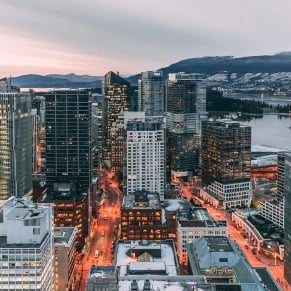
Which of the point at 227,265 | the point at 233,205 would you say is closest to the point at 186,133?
the point at 233,205

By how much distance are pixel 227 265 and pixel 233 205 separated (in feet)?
110

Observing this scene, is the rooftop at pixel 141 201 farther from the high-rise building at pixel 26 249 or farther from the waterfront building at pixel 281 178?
the high-rise building at pixel 26 249

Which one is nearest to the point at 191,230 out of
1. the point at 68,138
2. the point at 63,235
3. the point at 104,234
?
the point at 63,235

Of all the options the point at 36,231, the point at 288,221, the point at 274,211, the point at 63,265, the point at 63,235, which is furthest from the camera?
the point at 274,211

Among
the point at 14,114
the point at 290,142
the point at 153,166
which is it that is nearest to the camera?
the point at 14,114

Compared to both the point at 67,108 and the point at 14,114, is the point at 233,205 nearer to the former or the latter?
the point at 67,108

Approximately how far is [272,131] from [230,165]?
262ft

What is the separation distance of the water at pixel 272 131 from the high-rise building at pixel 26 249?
93.8 meters

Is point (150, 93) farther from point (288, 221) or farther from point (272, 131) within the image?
point (288, 221)

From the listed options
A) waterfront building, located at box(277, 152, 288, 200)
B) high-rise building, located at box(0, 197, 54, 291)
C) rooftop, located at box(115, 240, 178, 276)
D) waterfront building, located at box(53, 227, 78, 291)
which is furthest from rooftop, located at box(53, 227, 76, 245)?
waterfront building, located at box(277, 152, 288, 200)

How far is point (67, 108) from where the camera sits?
61000 millimetres

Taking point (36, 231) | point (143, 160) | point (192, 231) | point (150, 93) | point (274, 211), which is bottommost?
point (274, 211)

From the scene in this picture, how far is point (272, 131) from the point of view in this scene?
148875 millimetres

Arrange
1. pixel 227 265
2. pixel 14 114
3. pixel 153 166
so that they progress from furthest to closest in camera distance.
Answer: pixel 153 166
pixel 14 114
pixel 227 265
